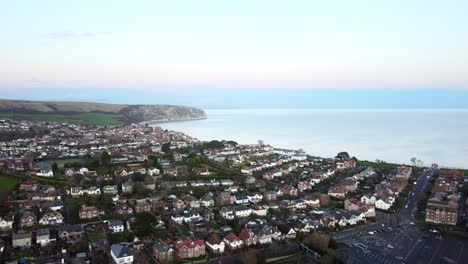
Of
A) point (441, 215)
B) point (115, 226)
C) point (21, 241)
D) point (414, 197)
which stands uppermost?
point (441, 215)

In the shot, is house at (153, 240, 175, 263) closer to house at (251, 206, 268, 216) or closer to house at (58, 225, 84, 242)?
house at (58, 225, 84, 242)

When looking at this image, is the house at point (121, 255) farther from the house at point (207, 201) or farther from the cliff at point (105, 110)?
the cliff at point (105, 110)

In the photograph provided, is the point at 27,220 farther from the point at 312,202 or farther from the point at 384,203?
the point at 384,203

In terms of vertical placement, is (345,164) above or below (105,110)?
below

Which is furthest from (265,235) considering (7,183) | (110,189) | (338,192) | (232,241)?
(7,183)

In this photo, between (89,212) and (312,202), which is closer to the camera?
(89,212)

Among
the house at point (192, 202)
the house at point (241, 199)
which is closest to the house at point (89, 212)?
the house at point (192, 202)
